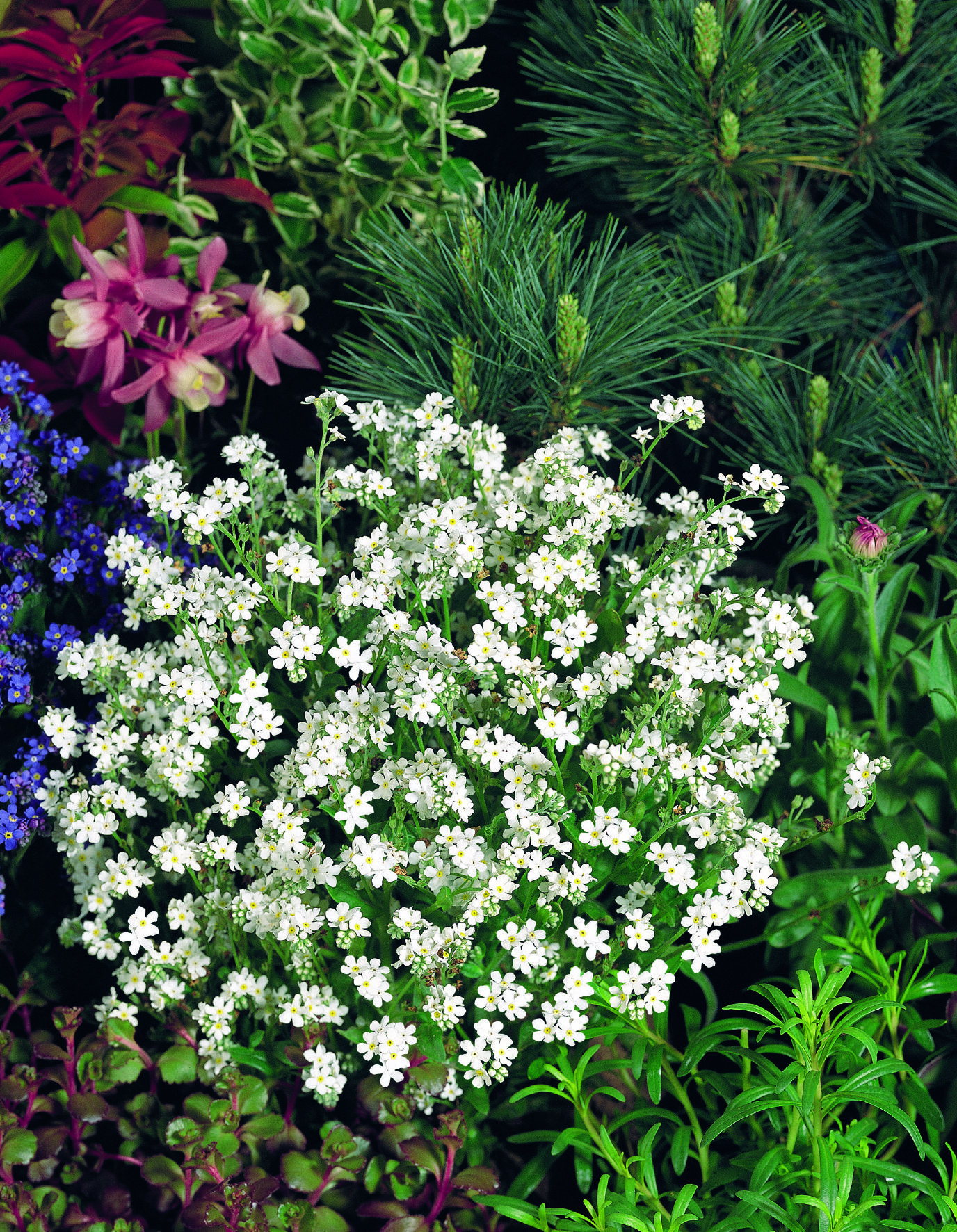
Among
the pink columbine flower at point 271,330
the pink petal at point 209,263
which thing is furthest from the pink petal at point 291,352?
the pink petal at point 209,263

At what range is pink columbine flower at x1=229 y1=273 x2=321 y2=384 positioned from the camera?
55.1 inches

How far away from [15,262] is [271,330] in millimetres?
382

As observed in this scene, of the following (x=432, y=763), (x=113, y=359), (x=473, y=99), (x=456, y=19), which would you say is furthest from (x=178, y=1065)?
(x=456, y=19)

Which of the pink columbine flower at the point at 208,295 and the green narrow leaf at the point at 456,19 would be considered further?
the green narrow leaf at the point at 456,19

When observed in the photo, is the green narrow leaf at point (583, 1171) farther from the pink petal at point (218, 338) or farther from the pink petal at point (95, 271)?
the pink petal at point (95, 271)

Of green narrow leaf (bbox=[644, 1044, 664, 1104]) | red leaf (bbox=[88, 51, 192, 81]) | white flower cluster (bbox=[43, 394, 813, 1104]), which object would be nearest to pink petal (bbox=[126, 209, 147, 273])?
red leaf (bbox=[88, 51, 192, 81])

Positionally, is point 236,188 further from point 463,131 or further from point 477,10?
point 477,10

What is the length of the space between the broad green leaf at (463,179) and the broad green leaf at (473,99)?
73 mm

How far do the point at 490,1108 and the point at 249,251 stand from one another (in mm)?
1334

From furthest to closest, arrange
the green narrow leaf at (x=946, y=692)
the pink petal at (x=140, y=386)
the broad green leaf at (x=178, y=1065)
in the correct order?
the pink petal at (x=140, y=386), the green narrow leaf at (x=946, y=692), the broad green leaf at (x=178, y=1065)

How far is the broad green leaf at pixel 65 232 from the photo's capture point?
55.1 inches

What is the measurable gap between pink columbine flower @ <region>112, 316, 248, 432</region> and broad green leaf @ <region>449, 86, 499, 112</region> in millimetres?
435

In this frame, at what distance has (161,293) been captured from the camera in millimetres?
1319

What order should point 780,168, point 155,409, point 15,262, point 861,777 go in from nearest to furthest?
point 861,777, point 155,409, point 15,262, point 780,168
